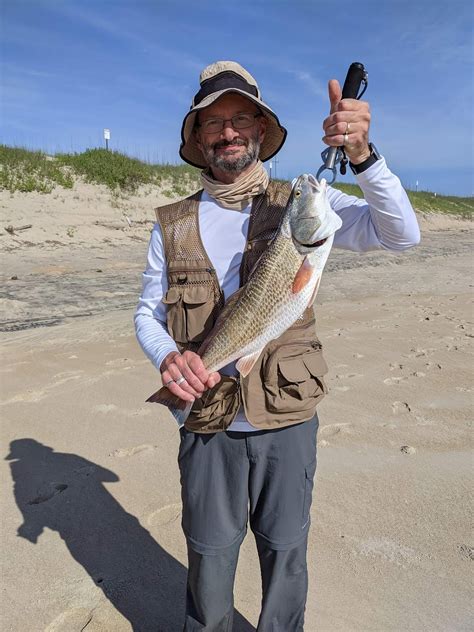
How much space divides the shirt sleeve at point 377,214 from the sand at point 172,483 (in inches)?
84.9

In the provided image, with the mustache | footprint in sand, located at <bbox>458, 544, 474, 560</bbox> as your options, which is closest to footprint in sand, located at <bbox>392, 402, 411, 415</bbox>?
footprint in sand, located at <bbox>458, 544, 474, 560</bbox>

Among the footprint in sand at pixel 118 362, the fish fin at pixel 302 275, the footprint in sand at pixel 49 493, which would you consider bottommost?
the footprint in sand at pixel 49 493

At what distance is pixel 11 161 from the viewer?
17688 mm

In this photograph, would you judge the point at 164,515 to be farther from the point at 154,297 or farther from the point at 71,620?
the point at 154,297

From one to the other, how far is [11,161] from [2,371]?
13.2m

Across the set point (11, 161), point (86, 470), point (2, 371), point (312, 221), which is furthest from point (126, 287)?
point (312, 221)

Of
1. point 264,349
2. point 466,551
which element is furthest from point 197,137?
point 466,551

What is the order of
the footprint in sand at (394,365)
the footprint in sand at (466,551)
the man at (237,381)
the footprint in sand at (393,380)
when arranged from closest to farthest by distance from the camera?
the man at (237,381)
the footprint in sand at (466,551)
the footprint in sand at (393,380)
the footprint in sand at (394,365)

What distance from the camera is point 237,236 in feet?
8.92

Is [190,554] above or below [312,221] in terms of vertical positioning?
below

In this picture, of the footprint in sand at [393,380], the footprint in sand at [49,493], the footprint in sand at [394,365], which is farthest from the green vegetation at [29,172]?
the footprint in sand at [49,493]

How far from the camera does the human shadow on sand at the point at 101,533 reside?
3250mm

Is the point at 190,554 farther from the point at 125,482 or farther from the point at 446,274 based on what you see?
the point at 446,274

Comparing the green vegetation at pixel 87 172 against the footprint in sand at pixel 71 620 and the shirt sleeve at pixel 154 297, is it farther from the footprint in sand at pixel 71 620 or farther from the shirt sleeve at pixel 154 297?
the footprint in sand at pixel 71 620
